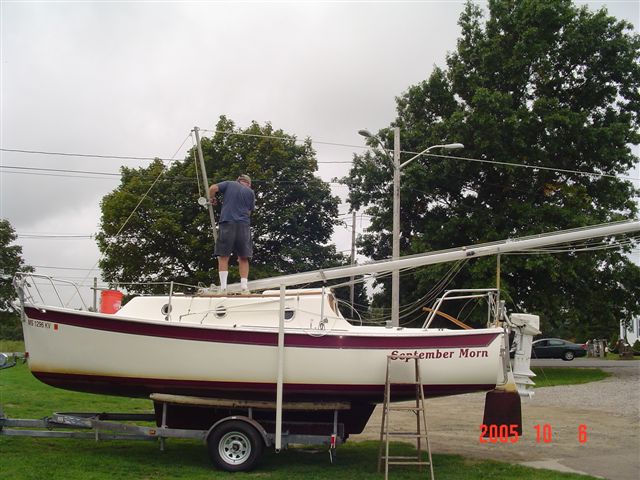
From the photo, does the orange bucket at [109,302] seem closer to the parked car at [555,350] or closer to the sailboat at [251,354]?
the sailboat at [251,354]

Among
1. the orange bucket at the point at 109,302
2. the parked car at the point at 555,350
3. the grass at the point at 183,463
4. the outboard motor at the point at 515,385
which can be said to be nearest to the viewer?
the grass at the point at 183,463

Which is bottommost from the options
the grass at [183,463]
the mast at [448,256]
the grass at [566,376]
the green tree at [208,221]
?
the grass at [183,463]

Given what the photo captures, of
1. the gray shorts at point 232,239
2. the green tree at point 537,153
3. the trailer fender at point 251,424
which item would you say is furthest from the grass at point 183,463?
the green tree at point 537,153

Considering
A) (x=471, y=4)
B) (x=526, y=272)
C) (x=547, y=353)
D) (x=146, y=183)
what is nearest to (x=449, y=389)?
(x=526, y=272)

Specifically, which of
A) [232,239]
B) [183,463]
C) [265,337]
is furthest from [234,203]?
[183,463]

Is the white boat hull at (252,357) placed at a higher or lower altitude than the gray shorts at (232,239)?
lower

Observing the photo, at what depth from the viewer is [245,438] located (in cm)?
874

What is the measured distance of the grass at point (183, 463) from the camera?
27.3 ft

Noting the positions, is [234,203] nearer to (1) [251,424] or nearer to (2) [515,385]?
(1) [251,424]

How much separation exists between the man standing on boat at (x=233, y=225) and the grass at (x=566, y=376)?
52.5 ft

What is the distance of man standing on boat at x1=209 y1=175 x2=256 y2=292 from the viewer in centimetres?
965

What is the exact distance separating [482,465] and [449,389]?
1.24 m

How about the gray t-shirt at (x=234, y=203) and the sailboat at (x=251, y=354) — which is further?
the gray t-shirt at (x=234, y=203)

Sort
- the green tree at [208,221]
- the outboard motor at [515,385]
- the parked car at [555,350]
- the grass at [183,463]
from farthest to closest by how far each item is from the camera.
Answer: the parked car at [555,350] → the green tree at [208,221] → the outboard motor at [515,385] → the grass at [183,463]
